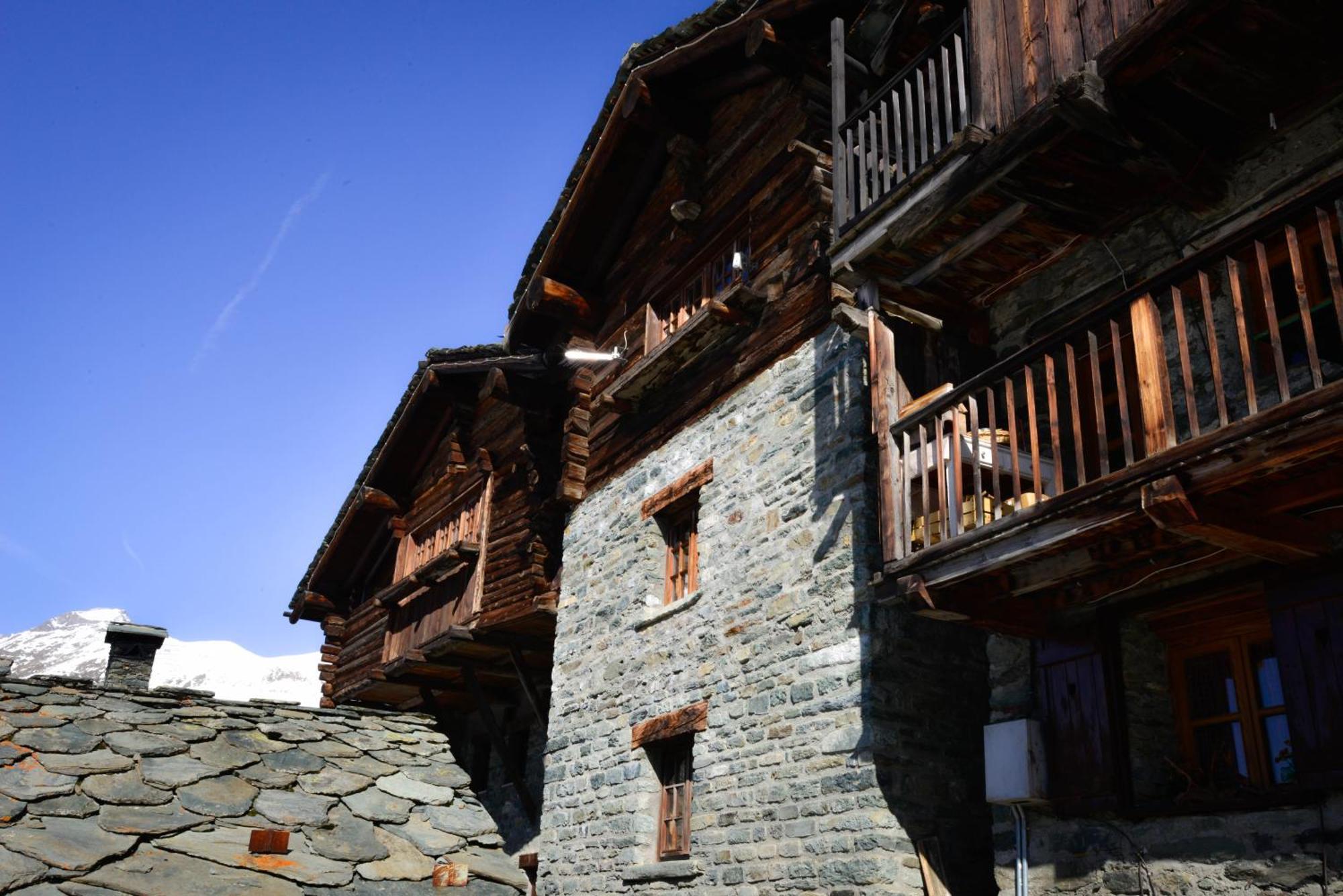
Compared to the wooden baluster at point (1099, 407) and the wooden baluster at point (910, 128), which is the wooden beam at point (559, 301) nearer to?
the wooden baluster at point (910, 128)

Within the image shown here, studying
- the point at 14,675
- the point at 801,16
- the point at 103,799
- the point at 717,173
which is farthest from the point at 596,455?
the point at 103,799

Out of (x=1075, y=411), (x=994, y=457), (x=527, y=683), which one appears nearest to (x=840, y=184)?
(x=994, y=457)

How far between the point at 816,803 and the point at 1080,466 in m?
3.44

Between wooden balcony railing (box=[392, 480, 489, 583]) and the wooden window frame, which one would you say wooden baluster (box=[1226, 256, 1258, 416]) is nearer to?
the wooden window frame

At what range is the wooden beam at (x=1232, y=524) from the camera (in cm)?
579

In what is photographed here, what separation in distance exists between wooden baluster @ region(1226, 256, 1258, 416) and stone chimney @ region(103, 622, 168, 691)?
32.6 ft

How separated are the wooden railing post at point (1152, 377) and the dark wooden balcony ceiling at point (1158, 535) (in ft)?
0.57

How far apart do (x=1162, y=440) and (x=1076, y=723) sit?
7.35 feet

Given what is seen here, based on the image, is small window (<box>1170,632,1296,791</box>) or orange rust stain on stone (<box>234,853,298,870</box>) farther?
small window (<box>1170,632,1296,791</box>)

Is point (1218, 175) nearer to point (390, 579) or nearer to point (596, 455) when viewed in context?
point (596, 455)

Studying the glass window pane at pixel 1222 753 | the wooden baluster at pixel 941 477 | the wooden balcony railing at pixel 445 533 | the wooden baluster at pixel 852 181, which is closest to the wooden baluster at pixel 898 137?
the wooden baluster at pixel 852 181

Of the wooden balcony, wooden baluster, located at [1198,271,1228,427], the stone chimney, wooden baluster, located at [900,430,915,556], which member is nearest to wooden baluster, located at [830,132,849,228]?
the wooden balcony

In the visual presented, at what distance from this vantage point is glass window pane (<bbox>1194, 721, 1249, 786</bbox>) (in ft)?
22.0

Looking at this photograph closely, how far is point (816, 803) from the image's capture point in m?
8.31
